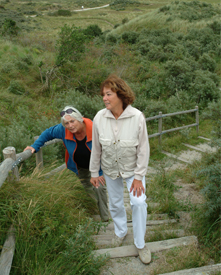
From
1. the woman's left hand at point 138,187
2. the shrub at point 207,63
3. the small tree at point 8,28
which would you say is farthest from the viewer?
the small tree at point 8,28

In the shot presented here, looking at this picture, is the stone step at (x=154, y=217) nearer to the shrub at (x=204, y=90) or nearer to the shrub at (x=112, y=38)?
the shrub at (x=204, y=90)

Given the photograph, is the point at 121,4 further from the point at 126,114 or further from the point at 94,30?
the point at 126,114

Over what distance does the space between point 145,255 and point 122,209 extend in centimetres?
51

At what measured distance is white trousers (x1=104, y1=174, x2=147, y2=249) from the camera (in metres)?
2.37

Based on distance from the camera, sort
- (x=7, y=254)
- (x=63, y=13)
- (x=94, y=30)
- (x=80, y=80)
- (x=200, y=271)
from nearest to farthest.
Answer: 1. (x=7, y=254)
2. (x=200, y=271)
3. (x=80, y=80)
4. (x=94, y=30)
5. (x=63, y=13)

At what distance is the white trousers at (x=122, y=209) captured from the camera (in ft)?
7.77

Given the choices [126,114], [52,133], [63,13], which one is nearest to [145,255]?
[126,114]

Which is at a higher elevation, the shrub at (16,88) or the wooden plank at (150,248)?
the shrub at (16,88)

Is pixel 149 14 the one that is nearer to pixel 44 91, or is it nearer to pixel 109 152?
pixel 44 91

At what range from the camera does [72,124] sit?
2764 millimetres

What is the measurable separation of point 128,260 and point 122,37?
709 inches

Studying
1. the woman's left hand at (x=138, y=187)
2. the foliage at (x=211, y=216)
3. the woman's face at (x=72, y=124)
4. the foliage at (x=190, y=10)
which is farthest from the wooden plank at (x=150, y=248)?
the foliage at (x=190, y=10)

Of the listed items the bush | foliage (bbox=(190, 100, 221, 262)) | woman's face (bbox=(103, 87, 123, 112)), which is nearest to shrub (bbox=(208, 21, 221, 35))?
the bush

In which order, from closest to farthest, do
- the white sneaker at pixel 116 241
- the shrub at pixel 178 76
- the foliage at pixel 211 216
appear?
the white sneaker at pixel 116 241
the foliage at pixel 211 216
the shrub at pixel 178 76
